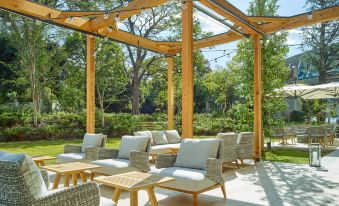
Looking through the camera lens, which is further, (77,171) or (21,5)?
(21,5)

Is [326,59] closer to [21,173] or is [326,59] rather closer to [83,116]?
[83,116]

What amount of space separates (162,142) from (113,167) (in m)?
3.30

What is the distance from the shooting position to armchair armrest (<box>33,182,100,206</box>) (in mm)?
2682

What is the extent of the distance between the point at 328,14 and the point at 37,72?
11.2m

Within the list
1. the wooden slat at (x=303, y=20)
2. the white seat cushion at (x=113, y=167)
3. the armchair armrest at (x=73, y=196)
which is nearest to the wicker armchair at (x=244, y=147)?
the wooden slat at (x=303, y=20)

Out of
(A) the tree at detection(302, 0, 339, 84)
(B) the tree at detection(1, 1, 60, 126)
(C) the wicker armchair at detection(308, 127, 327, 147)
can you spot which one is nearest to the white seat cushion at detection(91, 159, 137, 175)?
(C) the wicker armchair at detection(308, 127, 327, 147)

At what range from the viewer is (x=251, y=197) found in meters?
4.74

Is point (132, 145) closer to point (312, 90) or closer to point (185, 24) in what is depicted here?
point (185, 24)

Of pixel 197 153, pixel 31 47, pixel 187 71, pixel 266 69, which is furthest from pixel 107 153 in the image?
pixel 31 47

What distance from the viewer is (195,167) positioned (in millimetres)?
4953

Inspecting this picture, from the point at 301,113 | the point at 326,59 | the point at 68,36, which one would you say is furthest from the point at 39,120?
the point at 326,59

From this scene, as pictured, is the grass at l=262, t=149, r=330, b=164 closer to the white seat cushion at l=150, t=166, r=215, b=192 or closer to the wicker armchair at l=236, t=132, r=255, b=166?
the wicker armchair at l=236, t=132, r=255, b=166

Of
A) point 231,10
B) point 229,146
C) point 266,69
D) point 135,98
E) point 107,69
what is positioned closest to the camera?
point 231,10

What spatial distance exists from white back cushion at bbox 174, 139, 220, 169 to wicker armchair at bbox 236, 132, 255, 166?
2576 millimetres
